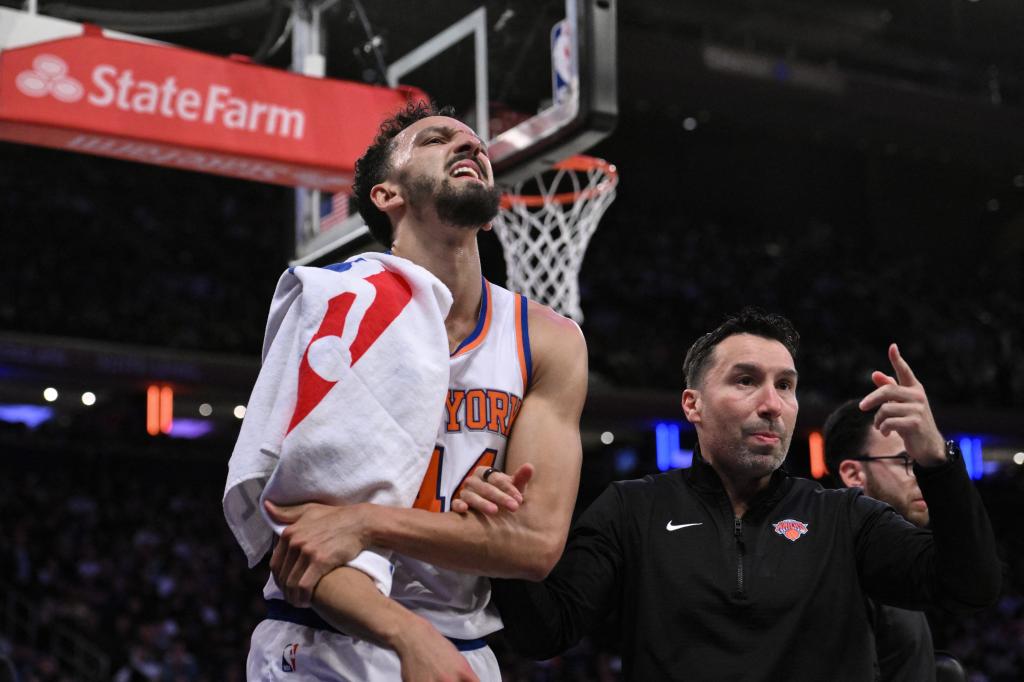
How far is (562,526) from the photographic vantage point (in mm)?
2461

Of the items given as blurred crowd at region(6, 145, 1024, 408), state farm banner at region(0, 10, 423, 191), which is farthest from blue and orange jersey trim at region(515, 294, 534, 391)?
blurred crowd at region(6, 145, 1024, 408)

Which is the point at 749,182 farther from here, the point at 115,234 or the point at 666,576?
the point at 666,576

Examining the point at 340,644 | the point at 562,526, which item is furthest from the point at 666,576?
the point at 340,644

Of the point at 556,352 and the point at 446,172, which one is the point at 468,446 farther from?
the point at 446,172

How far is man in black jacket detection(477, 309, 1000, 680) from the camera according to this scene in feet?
9.00

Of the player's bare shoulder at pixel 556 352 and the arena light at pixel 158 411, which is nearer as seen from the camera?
the player's bare shoulder at pixel 556 352

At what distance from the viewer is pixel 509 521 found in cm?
238

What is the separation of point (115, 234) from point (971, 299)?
1468 centimetres

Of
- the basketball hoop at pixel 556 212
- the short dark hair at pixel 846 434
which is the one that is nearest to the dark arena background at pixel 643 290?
the basketball hoop at pixel 556 212

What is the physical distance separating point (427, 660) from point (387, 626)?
9 centimetres

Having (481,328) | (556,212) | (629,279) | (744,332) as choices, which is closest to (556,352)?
(481,328)

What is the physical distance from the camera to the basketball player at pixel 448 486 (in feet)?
7.24

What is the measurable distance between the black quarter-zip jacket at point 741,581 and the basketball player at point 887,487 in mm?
468

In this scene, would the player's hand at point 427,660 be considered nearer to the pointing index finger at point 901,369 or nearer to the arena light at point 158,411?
the pointing index finger at point 901,369
